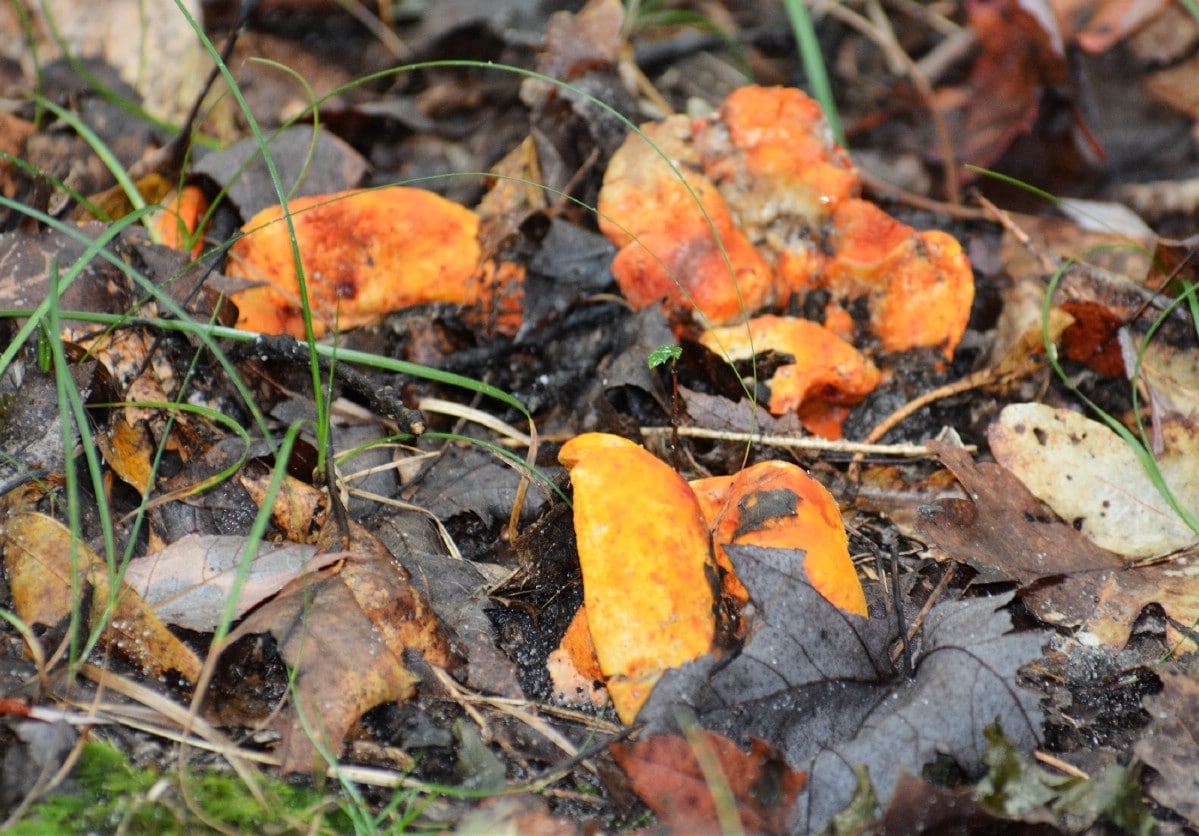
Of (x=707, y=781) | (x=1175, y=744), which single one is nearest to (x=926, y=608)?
(x=1175, y=744)

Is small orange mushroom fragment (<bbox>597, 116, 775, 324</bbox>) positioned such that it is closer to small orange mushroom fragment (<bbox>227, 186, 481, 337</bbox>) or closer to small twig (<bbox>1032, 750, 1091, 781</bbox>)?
small orange mushroom fragment (<bbox>227, 186, 481, 337</bbox>)

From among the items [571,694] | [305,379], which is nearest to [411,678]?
[571,694]

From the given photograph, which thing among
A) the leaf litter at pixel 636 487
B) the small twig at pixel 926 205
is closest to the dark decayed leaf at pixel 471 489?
the leaf litter at pixel 636 487

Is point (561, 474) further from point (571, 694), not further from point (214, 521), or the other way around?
point (214, 521)

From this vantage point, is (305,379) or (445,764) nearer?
(445,764)

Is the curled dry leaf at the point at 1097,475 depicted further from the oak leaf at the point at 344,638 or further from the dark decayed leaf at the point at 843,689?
the oak leaf at the point at 344,638

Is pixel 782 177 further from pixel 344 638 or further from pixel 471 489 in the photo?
pixel 344 638

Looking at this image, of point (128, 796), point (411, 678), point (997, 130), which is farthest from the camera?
point (997, 130)
